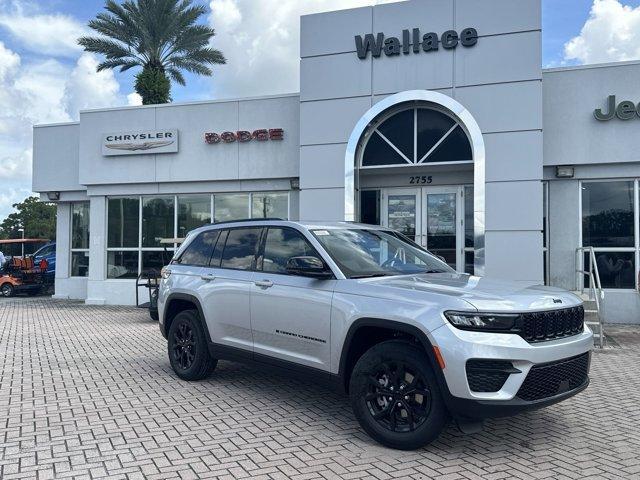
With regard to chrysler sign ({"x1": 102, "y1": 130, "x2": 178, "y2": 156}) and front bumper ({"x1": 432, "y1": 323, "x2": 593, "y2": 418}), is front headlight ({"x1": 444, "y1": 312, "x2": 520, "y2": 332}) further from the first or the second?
chrysler sign ({"x1": 102, "y1": 130, "x2": 178, "y2": 156})

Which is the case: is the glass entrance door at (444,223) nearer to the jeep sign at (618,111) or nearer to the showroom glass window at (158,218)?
the jeep sign at (618,111)

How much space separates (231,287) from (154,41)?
1940 cm

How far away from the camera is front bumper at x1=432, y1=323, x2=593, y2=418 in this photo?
404 cm

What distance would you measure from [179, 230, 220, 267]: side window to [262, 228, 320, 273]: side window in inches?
42.4

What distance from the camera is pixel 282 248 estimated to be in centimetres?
584

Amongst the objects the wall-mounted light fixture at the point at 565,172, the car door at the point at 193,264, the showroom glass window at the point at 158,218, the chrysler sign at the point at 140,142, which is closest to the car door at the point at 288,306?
the car door at the point at 193,264

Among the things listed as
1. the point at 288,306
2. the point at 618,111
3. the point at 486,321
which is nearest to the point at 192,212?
the point at 618,111

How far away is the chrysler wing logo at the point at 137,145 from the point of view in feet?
51.3

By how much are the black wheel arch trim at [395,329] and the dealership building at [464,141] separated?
7.38 meters

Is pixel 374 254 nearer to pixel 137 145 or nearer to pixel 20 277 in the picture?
pixel 137 145

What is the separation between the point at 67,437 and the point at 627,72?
12312 millimetres

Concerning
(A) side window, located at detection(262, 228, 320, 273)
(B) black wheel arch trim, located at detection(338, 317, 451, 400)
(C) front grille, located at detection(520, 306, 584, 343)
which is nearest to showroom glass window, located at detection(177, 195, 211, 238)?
(A) side window, located at detection(262, 228, 320, 273)

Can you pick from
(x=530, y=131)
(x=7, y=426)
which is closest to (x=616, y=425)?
(x=7, y=426)

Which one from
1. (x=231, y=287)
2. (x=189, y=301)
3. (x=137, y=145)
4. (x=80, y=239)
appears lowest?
(x=189, y=301)
